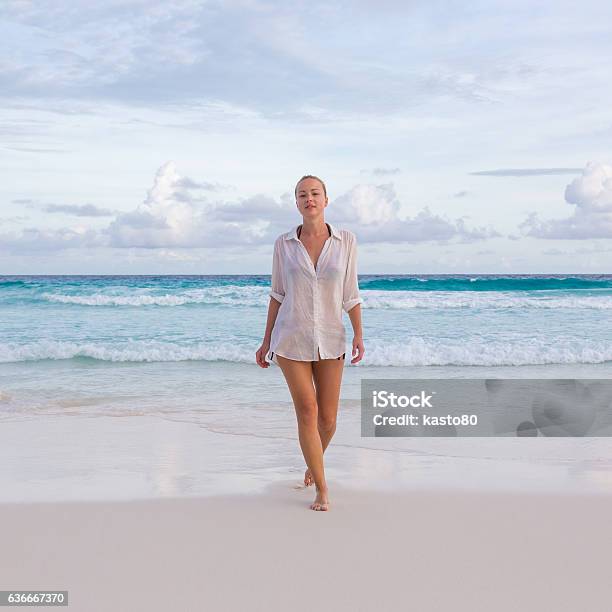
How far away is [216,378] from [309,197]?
665 centimetres

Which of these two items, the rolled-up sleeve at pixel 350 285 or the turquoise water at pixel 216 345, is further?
the turquoise water at pixel 216 345

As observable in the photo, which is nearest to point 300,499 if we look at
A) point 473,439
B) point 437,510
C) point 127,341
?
point 437,510

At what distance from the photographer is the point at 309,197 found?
408 centimetres

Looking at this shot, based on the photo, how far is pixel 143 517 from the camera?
13.0ft

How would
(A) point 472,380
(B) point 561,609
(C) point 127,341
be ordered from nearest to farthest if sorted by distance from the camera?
(B) point 561,609 < (A) point 472,380 < (C) point 127,341

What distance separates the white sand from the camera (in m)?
2.99

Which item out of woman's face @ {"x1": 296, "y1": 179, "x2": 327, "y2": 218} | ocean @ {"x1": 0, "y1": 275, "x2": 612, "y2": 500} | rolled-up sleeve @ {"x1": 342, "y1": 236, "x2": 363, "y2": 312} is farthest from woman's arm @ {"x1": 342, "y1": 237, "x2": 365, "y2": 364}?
ocean @ {"x1": 0, "y1": 275, "x2": 612, "y2": 500}

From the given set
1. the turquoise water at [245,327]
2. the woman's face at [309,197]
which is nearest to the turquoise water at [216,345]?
the turquoise water at [245,327]

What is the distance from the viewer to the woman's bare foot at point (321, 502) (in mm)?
4109

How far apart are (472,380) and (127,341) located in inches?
293

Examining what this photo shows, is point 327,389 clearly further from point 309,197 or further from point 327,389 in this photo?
point 309,197

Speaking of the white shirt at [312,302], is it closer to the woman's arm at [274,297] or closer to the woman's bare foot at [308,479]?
the woman's arm at [274,297]

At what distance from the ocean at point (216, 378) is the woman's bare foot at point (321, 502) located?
2.19 ft

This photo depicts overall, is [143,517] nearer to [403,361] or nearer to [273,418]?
[273,418]
